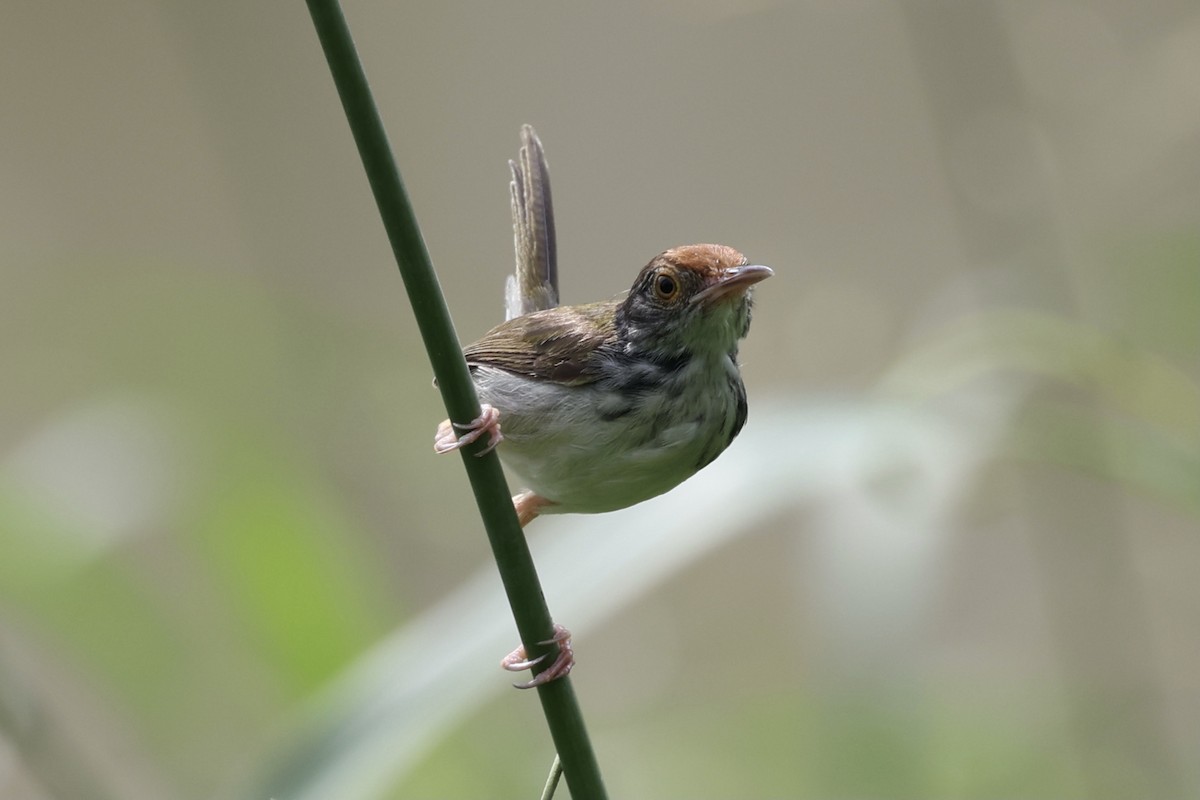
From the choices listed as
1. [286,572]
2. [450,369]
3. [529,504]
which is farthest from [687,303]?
[450,369]

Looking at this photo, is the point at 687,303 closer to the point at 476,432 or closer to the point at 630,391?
the point at 630,391

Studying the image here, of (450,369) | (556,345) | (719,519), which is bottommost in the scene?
(719,519)

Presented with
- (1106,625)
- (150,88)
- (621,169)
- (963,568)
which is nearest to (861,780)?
(1106,625)

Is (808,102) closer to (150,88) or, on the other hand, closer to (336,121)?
(336,121)

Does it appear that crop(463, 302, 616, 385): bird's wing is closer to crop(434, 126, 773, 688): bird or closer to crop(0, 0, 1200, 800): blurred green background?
crop(434, 126, 773, 688): bird

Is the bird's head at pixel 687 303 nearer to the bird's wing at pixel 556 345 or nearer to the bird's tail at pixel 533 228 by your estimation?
the bird's wing at pixel 556 345

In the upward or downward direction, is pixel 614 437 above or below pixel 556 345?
below
